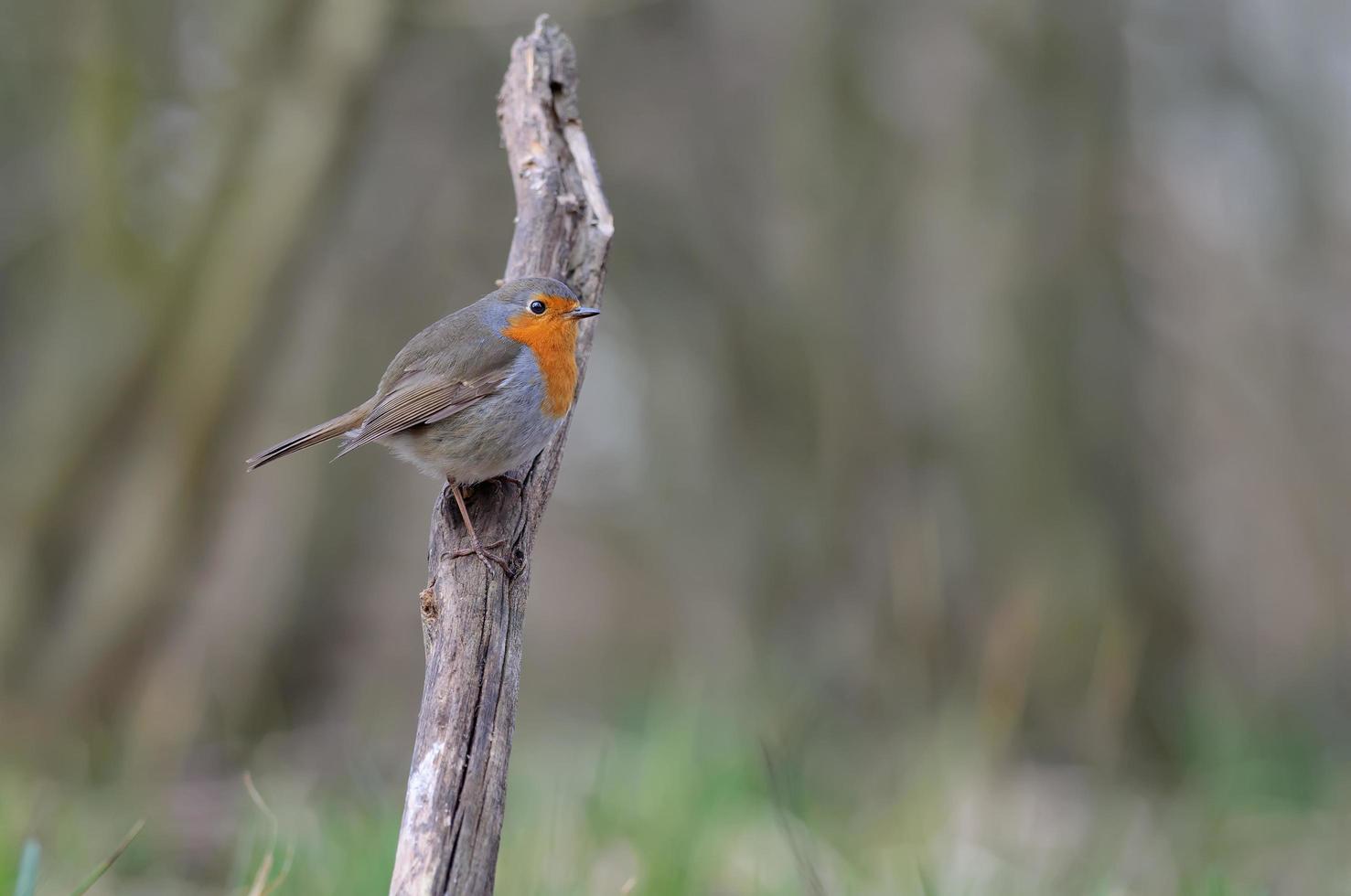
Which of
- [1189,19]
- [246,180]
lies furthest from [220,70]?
[1189,19]

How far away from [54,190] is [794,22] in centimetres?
443

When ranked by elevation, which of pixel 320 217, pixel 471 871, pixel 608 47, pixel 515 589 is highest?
pixel 608 47

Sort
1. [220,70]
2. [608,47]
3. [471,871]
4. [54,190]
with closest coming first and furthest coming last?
1. [471,871]
2. [220,70]
3. [54,190]
4. [608,47]

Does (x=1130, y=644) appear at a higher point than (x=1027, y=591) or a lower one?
lower

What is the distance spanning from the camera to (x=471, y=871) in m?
1.89

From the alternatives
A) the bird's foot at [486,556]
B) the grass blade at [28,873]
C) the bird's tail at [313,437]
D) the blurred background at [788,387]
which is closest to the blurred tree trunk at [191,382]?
the blurred background at [788,387]

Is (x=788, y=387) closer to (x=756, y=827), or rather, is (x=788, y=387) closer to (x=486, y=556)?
(x=756, y=827)

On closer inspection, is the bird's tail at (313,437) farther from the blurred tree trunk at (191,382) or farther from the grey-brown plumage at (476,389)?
the blurred tree trunk at (191,382)

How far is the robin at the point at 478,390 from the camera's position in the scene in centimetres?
290

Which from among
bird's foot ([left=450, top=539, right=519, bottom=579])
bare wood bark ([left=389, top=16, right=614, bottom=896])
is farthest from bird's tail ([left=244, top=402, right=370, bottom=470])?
bird's foot ([left=450, top=539, right=519, bottom=579])

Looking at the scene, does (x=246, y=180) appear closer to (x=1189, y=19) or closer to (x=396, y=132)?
(x=396, y=132)

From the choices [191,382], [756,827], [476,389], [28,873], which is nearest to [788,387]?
[191,382]

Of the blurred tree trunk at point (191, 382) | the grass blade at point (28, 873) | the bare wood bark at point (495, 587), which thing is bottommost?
the grass blade at point (28, 873)

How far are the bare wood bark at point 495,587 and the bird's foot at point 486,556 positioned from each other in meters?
0.02
